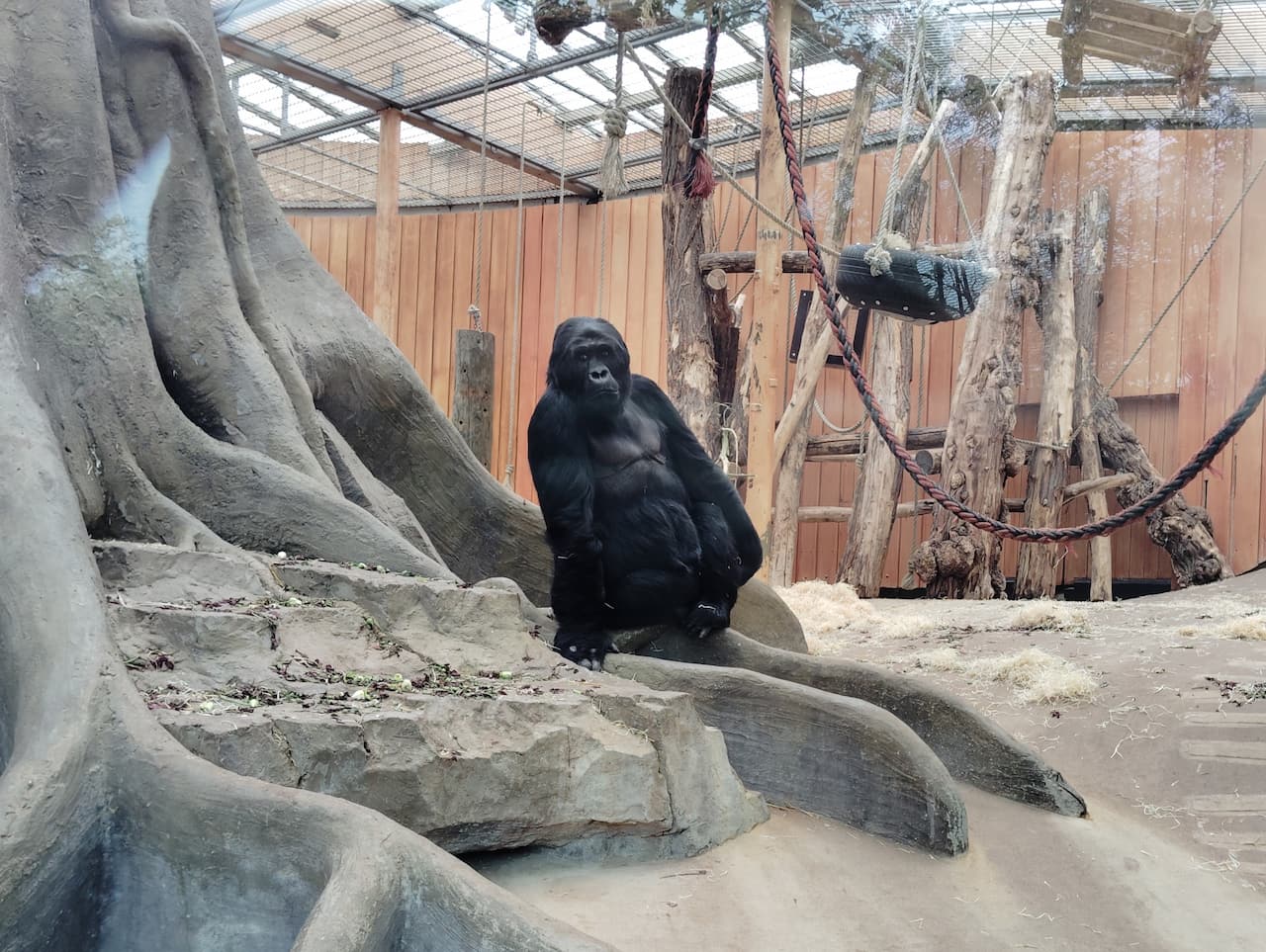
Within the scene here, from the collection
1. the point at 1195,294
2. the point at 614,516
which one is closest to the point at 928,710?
the point at 614,516

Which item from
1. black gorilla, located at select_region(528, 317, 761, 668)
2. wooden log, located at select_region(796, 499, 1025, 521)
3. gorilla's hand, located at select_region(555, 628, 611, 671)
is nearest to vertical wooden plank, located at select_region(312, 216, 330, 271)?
wooden log, located at select_region(796, 499, 1025, 521)

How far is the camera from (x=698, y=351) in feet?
28.9

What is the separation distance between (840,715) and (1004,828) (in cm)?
66

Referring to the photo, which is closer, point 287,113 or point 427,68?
point 427,68

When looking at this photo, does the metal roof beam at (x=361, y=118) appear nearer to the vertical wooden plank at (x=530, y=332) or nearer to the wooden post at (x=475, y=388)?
the vertical wooden plank at (x=530, y=332)

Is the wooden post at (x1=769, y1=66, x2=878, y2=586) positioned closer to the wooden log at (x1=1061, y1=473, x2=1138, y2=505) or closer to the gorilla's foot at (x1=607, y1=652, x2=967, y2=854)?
the wooden log at (x1=1061, y1=473, x2=1138, y2=505)

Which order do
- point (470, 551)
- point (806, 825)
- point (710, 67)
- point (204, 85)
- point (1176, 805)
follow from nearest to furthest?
point (806, 825), point (1176, 805), point (204, 85), point (470, 551), point (710, 67)

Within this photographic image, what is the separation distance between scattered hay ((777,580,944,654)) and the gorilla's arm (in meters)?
1.57

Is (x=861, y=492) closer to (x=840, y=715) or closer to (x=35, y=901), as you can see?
(x=840, y=715)

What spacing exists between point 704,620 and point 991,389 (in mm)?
5637

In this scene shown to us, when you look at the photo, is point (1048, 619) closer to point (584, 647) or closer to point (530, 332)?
point (584, 647)

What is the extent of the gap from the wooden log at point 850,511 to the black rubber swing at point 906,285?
4.08 metres

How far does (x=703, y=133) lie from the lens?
752 cm

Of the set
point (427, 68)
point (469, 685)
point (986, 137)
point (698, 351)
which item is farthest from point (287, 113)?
point (469, 685)
